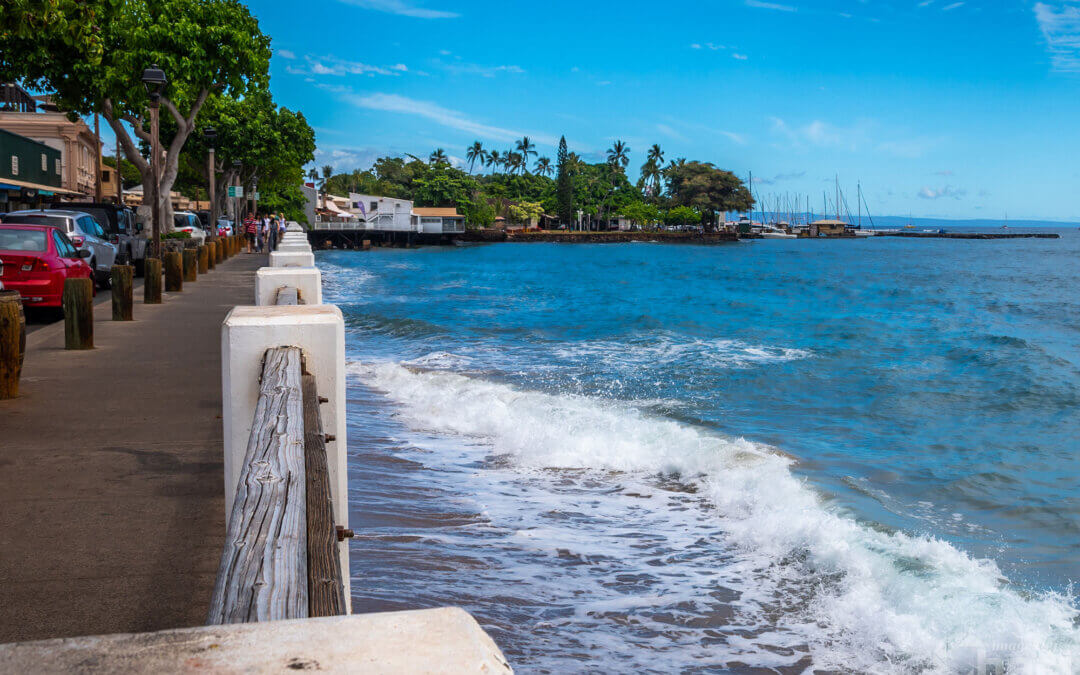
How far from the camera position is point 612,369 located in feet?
59.0

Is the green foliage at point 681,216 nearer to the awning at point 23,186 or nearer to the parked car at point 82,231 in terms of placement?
the awning at point 23,186

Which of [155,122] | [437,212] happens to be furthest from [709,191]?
[155,122]

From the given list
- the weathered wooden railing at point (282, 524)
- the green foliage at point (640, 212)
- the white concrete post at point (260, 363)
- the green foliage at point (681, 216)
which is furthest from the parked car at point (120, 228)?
the green foliage at point (681, 216)

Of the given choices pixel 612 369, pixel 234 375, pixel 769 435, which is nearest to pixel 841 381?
pixel 612 369

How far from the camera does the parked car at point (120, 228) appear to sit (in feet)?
78.9

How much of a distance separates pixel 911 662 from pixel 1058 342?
24.5 metres

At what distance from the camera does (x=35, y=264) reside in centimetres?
1483

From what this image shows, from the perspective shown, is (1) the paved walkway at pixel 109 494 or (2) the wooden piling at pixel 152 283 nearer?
(1) the paved walkway at pixel 109 494

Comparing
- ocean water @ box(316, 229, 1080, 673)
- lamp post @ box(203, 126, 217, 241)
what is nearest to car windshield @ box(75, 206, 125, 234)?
ocean water @ box(316, 229, 1080, 673)

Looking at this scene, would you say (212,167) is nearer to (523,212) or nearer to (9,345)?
(9,345)

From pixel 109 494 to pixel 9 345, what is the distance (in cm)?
352

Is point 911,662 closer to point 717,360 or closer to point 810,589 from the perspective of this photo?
point 810,589

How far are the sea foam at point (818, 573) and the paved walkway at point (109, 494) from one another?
8.87 ft

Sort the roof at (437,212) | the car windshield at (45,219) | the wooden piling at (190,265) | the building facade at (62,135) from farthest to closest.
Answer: the roof at (437,212)
the building facade at (62,135)
the wooden piling at (190,265)
the car windshield at (45,219)
